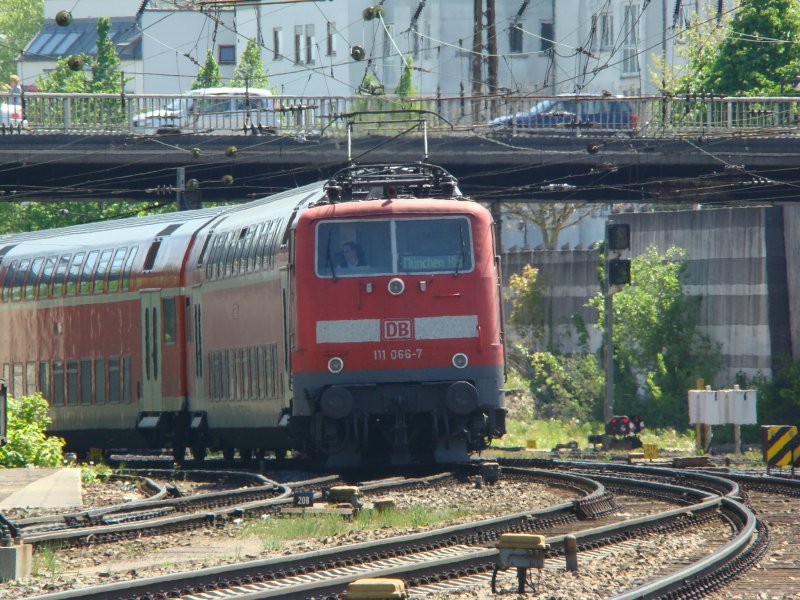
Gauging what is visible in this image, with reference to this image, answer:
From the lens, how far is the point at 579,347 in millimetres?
39438

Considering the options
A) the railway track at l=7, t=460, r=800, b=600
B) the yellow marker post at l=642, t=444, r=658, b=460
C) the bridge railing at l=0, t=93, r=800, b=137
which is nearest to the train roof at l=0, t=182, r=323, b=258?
the bridge railing at l=0, t=93, r=800, b=137

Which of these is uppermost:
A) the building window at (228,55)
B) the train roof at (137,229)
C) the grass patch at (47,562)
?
the building window at (228,55)

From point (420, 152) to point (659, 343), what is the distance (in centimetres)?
724

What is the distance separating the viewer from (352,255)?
17234mm

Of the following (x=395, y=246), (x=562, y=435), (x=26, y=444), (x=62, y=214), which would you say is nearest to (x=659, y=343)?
(x=562, y=435)

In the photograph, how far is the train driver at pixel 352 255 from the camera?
56.4 ft

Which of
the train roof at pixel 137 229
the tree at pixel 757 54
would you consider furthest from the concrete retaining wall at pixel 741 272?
the train roof at pixel 137 229

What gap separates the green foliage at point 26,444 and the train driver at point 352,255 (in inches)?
173

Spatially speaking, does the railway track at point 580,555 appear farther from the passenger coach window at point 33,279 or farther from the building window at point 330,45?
the building window at point 330,45

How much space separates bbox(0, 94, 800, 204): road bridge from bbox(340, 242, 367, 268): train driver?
12.6 metres

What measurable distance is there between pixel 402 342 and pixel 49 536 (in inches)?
259

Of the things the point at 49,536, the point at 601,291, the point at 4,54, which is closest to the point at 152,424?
the point at 49,536

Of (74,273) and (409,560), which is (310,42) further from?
(409,560)

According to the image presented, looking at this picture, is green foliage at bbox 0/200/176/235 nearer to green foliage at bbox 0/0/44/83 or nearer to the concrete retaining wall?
the concrete retaining wall
